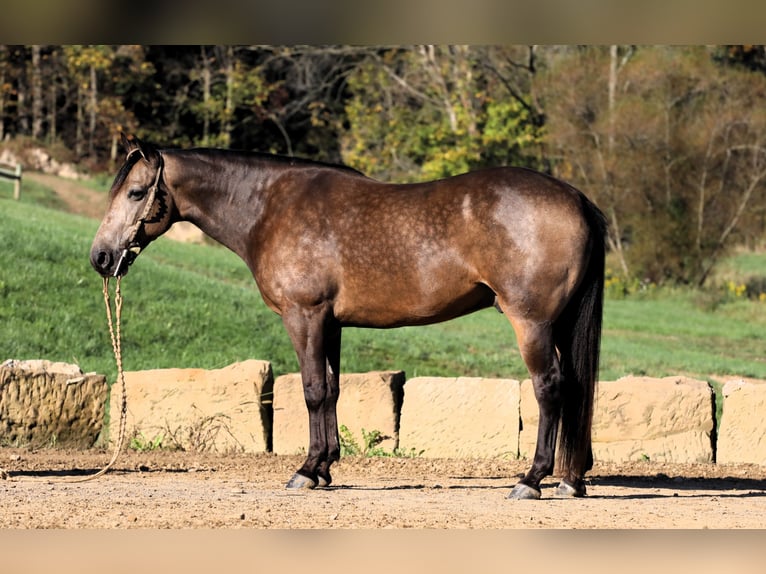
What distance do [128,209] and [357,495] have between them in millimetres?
2706

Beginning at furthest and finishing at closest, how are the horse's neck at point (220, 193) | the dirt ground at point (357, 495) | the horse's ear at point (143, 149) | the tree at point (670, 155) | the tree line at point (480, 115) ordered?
the tree line at point (480, 115) → the tree at point (670, 155) → the horse's neck at point (220, 193) → the horse's ear at point (143, 149) → the dirt ground at point (357, 495)

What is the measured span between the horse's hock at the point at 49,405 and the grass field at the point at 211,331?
2507mm

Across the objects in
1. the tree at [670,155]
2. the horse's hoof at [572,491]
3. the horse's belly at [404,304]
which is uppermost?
the tree at [670,155]

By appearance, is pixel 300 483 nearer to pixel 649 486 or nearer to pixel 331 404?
pixel 331 404

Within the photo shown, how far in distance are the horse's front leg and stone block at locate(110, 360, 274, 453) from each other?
2270 mm

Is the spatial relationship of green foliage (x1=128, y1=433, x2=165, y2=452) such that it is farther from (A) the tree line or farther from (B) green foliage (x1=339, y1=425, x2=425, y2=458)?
(A) the tree line

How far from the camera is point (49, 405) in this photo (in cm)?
1086

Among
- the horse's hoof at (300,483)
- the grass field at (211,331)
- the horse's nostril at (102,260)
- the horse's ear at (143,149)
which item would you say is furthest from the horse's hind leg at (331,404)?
Result: the grass field at (211,331)

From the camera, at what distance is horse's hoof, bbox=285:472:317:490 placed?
8469mm

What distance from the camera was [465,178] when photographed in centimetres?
838

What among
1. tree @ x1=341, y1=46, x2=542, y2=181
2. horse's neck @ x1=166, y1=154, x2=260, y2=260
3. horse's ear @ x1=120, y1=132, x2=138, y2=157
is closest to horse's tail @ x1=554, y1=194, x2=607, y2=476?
horse's neck @ x1=166, y1=154, x2=260, y2=260

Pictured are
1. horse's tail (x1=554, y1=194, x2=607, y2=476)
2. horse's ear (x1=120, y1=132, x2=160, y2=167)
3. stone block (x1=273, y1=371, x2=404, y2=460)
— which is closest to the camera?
horse's tail (x1=554, y1=194, x2=607, y2=476)

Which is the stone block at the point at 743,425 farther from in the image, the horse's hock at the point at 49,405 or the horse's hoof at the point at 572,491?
the horse's hock at the point at 49,405

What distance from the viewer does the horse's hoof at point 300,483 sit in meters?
8.47
